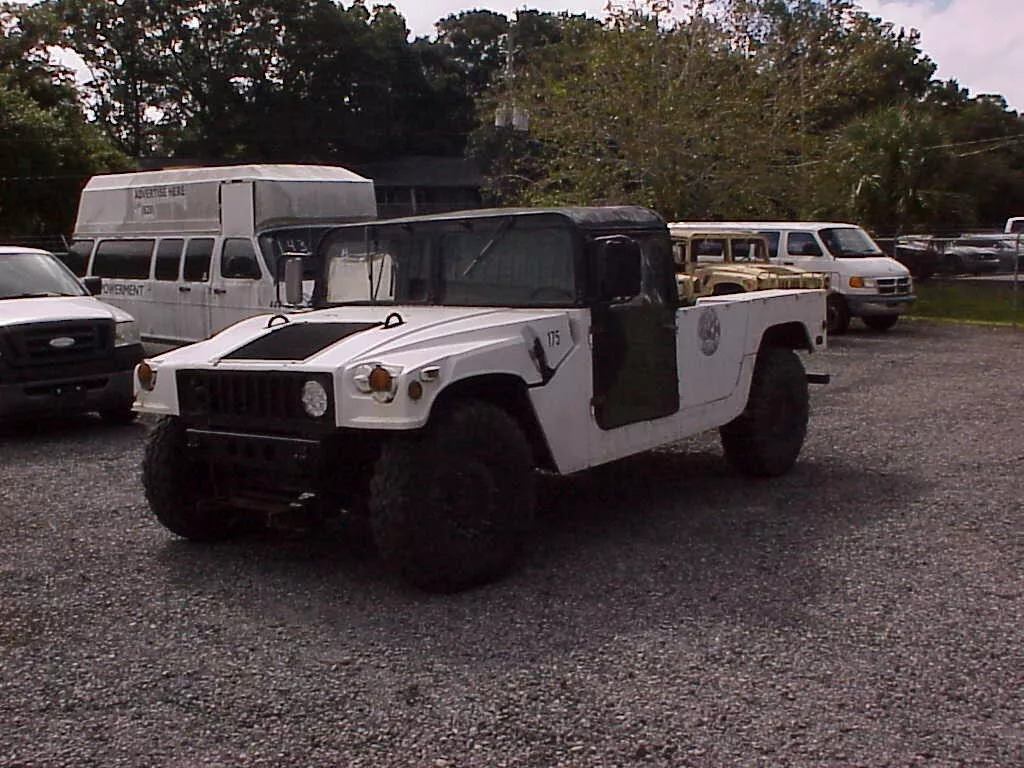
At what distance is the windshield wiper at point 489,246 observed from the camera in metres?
7.14

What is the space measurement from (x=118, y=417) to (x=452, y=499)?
6819mm

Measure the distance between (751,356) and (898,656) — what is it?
138 inches

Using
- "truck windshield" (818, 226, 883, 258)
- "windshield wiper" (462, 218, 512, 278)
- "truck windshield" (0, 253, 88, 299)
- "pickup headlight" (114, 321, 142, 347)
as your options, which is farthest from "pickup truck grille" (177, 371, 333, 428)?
"truck windshield" (818, 226, 883, 258)

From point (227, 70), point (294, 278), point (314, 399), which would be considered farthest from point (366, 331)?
point (227, 70)

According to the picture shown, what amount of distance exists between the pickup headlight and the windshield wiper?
5132 millimetres

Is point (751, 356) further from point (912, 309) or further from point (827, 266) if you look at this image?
point (912, 309)

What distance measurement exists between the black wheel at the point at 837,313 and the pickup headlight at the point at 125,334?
40.0ft

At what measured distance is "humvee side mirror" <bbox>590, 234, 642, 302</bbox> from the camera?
6801mm

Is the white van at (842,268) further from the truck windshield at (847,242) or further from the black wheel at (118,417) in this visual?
the black wheel at (118,417)

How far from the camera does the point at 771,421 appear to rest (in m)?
8.59

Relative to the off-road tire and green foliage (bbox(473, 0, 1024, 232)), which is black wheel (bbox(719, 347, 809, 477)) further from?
green foliage (bbox(473, 0, 1024, 232))

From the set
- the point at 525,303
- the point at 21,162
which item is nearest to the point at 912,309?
the point at 525,303

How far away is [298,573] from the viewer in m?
6.58

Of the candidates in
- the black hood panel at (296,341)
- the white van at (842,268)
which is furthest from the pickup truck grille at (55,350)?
the white van at (842,268)
